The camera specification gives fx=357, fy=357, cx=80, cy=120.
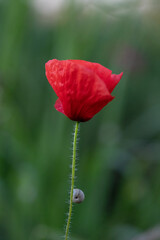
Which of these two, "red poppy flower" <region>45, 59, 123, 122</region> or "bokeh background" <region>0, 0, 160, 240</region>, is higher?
"red poppy flower" <region>45, 59, 123, 122</region>

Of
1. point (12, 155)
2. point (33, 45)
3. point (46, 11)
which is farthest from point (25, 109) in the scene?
point (46, 11)

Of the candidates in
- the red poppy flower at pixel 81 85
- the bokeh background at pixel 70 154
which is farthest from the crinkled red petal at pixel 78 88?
the bokeh background at pixel 70 154

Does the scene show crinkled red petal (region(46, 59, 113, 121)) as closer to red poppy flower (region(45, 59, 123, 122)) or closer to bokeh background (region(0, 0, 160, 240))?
red poppy flower (region(45, 59, 123, 122))

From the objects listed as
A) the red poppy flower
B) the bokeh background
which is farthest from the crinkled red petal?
the bokeh background

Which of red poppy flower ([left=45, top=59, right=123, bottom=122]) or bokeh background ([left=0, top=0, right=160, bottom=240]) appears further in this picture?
bokeh background ([left=0, top=0, right=160, bottom=240])

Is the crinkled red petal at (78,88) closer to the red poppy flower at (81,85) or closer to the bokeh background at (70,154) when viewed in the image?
the red poppy flower at (81,85)

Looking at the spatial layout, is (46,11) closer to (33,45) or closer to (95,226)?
(33,45)

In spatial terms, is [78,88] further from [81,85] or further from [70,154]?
[70,154]

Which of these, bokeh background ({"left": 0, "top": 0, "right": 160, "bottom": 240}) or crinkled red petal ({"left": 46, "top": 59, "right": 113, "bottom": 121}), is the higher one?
crinkled red petal ({"left": 46, "top": 59, "right": 113, "bottom": 121})
